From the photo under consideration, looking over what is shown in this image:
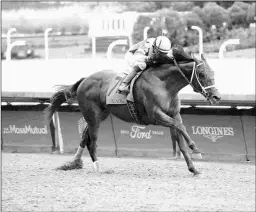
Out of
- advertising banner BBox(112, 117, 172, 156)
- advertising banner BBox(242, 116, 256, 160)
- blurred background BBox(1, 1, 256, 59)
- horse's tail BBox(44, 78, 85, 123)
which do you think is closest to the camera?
horse's tail BBox(44, 78, 85, 123)

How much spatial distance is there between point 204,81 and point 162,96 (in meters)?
0.63

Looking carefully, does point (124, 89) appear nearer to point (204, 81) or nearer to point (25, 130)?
point (204, 81)

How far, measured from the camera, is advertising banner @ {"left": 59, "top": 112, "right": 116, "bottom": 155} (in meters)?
14.6

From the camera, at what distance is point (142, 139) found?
1438 cm

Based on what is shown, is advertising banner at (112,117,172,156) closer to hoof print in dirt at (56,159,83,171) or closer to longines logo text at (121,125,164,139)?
longines logo text at (121,125,164,139)

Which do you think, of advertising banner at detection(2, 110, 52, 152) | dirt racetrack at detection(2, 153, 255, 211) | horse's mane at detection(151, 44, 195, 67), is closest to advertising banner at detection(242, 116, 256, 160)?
dirt racetrack at detection(2, 153, 255, 211)

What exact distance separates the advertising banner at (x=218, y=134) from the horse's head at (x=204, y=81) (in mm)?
2976

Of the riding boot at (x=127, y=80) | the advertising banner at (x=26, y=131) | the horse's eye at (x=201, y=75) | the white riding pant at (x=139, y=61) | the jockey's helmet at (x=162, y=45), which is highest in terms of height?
the jockey's helmet at (x=162, y=45)

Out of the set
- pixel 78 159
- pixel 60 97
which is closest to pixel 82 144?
pixel 78 159

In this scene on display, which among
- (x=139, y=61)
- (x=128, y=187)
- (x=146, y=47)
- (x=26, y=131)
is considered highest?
(x=146, y=47)

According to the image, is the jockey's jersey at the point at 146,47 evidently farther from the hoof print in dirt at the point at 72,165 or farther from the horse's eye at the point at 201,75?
the hoof print in dirt at the point at 72,165

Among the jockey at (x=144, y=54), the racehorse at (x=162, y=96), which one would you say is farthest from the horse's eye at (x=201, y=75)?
the jockey at (x=144, y=54)

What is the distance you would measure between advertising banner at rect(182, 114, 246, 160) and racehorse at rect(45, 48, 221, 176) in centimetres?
263

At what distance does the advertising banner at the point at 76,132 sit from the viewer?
14.6m
